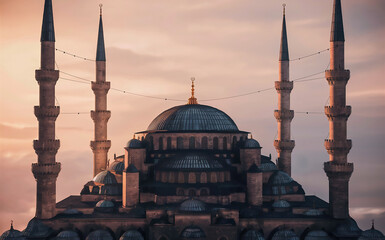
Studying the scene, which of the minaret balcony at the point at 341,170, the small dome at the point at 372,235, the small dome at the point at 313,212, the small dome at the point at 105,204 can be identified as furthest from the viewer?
the small dome at the point at 105,204

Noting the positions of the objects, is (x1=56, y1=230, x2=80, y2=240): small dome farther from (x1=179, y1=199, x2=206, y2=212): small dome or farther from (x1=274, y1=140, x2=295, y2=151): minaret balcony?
(x1=274, y1=140, x2=295, y2=151): minaret balcony

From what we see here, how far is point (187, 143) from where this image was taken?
3497cm

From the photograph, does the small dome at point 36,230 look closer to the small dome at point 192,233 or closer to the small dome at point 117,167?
the small dome at point 117,167

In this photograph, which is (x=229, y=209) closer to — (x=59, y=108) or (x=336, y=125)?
(x=336, y=125)

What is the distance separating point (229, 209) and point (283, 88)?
40.4ft

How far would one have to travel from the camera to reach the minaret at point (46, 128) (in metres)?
30.9

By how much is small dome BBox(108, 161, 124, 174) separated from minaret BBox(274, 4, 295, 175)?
10913 mm

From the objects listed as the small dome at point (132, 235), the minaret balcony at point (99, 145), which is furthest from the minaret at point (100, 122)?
the small dome at point (132, 235)

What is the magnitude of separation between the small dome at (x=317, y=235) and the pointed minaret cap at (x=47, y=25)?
1778cm

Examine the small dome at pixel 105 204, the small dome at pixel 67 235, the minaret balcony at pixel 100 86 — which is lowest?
the small dome at pixel 67 235

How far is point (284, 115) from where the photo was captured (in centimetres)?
3862

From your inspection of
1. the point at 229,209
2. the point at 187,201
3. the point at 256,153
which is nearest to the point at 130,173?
the point at 187,201

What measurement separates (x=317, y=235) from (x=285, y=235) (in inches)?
65.1

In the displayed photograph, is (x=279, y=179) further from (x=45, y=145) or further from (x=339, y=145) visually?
(x=45, y=145)
